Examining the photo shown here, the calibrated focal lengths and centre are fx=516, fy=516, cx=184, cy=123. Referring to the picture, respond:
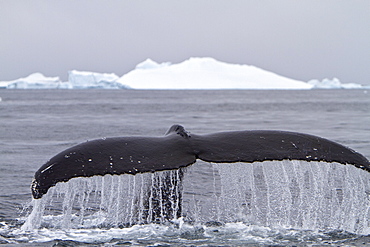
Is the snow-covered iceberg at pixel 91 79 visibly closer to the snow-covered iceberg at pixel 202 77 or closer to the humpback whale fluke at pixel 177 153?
the snow-covered iceberg at pixel 202 77

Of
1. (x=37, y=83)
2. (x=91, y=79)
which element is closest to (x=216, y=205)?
(x=91, y=79)

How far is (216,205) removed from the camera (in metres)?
6.33

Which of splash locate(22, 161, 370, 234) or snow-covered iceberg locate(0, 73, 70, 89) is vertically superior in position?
snow-covered iceberg locate(0, 73, 70, 89)

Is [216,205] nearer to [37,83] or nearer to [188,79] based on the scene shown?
[37,83]

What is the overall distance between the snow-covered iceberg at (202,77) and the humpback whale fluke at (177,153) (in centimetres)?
8862

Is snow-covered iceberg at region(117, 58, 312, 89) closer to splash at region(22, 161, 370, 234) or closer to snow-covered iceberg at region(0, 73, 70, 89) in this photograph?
snow-covered iceberg at region(0, 73, 70, 89)

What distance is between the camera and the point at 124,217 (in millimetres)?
5273

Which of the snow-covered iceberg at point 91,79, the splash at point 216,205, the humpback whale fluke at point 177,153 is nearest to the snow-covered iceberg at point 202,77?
the snow-covered iceberg at point 91,79

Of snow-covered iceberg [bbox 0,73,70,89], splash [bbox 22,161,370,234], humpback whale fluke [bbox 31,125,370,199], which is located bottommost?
splash [bbox 22,161,370,234]

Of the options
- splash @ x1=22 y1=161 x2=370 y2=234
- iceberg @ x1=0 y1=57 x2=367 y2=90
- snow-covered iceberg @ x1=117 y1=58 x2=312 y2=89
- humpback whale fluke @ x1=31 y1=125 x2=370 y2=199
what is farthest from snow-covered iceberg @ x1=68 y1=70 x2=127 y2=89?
humpback whale fluke @ x1=31 y1=125 x2=370 y2=199

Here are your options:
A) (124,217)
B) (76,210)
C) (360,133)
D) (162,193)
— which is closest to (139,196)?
(162,193)

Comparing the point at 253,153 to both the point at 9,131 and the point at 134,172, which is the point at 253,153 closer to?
the point at 134,172

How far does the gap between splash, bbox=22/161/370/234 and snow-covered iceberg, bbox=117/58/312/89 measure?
8594 cm

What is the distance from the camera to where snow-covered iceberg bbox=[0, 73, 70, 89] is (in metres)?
87.2
